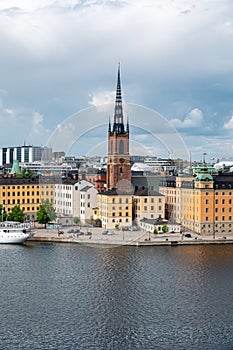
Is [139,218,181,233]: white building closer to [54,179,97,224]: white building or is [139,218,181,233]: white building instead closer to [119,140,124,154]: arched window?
Result: [54,179,97,224]: white building

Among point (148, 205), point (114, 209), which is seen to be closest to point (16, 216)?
point (114, 209)

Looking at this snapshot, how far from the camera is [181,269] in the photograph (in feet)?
79.9

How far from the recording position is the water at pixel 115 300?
15852 mm

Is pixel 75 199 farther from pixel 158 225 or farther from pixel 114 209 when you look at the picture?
pixel 158 225

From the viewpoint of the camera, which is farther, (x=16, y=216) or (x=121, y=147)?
(x=16, y=216)

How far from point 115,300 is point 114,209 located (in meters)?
13.9

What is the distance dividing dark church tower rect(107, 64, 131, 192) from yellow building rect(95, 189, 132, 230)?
57.2 inches

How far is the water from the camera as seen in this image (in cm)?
1585

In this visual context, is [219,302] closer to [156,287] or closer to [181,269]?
[156,287]

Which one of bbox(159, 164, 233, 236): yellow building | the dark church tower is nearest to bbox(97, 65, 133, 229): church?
the dark church tower

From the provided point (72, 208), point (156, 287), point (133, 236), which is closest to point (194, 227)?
point (133, 236)

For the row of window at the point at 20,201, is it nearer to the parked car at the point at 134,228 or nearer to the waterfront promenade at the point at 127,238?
the waterfront promenade at the point at 127,238

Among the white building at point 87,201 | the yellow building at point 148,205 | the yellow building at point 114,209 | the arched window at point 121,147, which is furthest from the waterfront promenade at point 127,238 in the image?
the arched window at point 121,147

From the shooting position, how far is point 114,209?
33188mm
